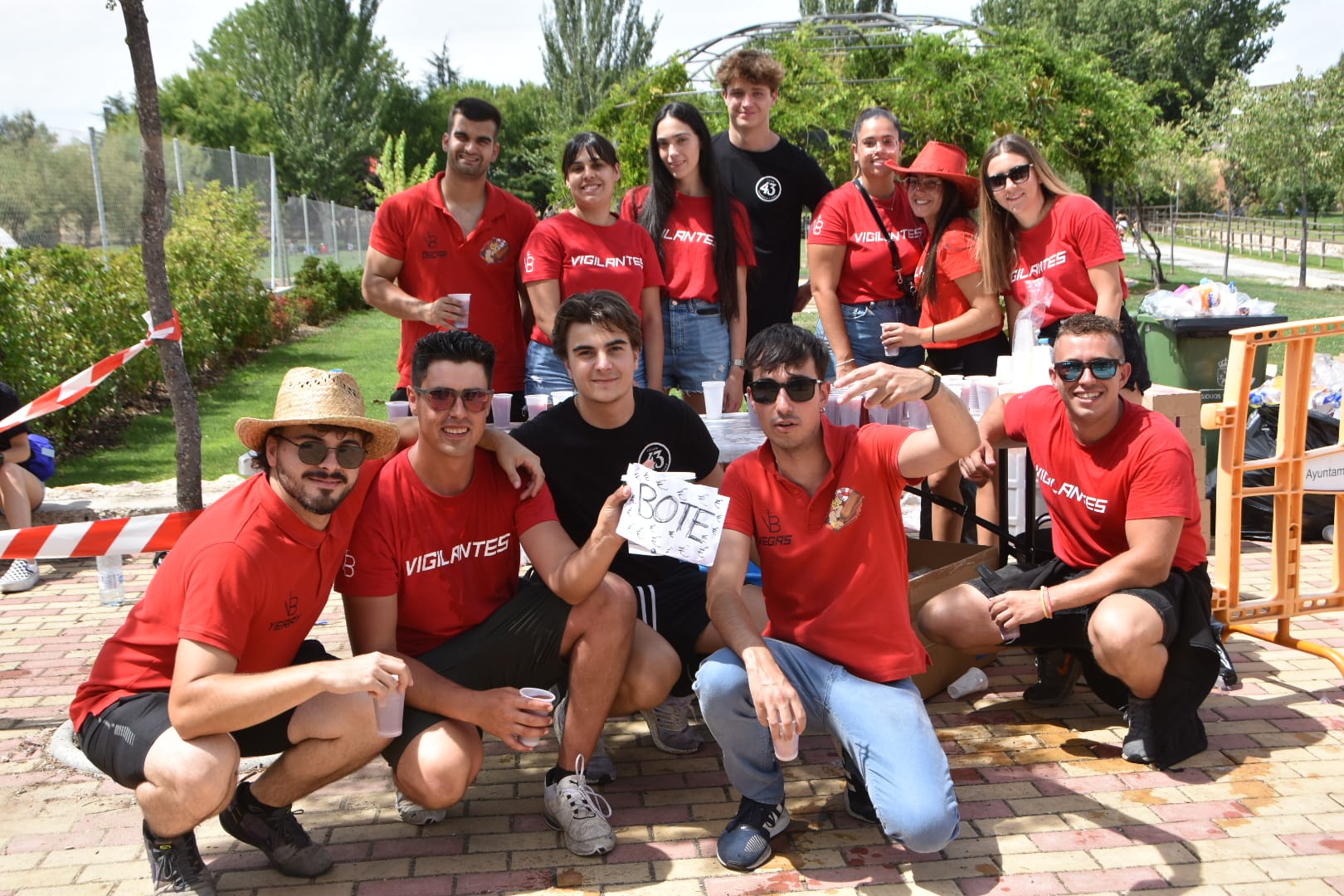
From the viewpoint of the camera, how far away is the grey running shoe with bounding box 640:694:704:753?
4258 mm

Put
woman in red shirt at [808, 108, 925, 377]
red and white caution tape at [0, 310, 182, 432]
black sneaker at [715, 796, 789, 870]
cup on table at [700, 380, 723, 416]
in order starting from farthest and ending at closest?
red and white caution tape at [0, 310, 182, 432] → woman in red shirt at [808, 108, 925, 377] → cup on table at [700, 380, 723, 416] → black sneaker at [715, 796, 789, 870]

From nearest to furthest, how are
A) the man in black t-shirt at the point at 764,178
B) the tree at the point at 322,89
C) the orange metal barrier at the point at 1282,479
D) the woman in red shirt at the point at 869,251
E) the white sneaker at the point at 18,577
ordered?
the orange metal barrier at the point at 1282,479 < the woman in red shirt at the point at 869,251 < the man in black t-shirt at the point at 764,178 < the white sneaker at the point at 18,577 < the tree at the point at 322,89

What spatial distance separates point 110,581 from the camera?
19.0 feet

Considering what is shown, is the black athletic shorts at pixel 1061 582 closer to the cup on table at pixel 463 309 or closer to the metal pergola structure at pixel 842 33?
the cup on table at pixel 463 309

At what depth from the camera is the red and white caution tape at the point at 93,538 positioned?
15.1ft

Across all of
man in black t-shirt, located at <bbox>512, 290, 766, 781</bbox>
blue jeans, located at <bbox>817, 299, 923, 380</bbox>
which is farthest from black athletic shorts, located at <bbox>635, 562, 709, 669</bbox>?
blue jeans, located at <bbox>817, 299, 923, 380</bbox>

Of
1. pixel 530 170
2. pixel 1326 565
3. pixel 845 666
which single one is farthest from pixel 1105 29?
pixel 845 666

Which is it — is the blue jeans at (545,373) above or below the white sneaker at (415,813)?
above

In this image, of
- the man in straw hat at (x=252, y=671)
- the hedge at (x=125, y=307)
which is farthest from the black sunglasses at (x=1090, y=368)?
the hedge at (x=125, y=307)

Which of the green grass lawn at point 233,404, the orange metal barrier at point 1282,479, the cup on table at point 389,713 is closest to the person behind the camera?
the cup on table at point 389,713

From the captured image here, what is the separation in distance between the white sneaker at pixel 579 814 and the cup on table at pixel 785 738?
67cm

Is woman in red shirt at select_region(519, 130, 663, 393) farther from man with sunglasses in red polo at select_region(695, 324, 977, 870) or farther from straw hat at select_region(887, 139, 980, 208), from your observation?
man with sunglasses in red polo at select_region(695, 324, 977, 870)

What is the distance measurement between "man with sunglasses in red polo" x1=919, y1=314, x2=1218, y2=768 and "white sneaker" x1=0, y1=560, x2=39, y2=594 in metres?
5.06

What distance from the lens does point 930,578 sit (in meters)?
4.30
